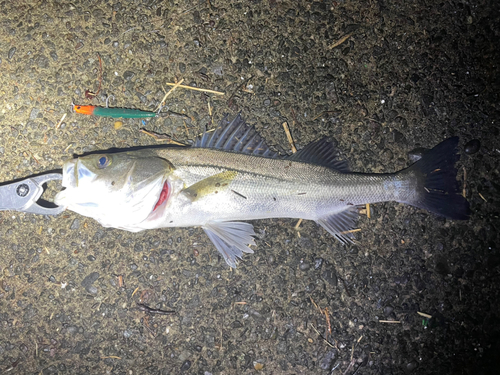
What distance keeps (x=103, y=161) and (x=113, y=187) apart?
9.6 inches

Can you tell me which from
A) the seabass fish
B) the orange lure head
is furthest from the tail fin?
the orange lure head

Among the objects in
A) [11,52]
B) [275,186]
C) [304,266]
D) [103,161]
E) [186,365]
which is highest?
[11,52]

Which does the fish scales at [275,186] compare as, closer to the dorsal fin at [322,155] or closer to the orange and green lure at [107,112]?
the dorsal fin at [322,155]

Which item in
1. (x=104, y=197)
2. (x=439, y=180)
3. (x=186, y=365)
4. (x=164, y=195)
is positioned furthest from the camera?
(x=186, y=365)

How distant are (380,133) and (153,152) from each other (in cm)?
223

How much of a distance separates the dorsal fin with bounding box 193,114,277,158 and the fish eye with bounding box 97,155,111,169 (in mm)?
778

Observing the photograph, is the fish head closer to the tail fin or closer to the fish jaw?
the fish jaw

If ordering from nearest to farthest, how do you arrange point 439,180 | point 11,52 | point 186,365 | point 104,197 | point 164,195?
1. point 104,197
2. point 164,195
3. point 439,180
4. point 186,365
5. point 11,52

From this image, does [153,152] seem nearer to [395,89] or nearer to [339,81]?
[339,81]

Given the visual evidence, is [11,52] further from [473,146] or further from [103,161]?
[473,146]

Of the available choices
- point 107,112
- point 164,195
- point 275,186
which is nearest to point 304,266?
point 275,186

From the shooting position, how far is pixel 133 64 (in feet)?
10.4

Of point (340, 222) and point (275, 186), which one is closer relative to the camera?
point (275, 186)

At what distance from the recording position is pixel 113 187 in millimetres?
2596
